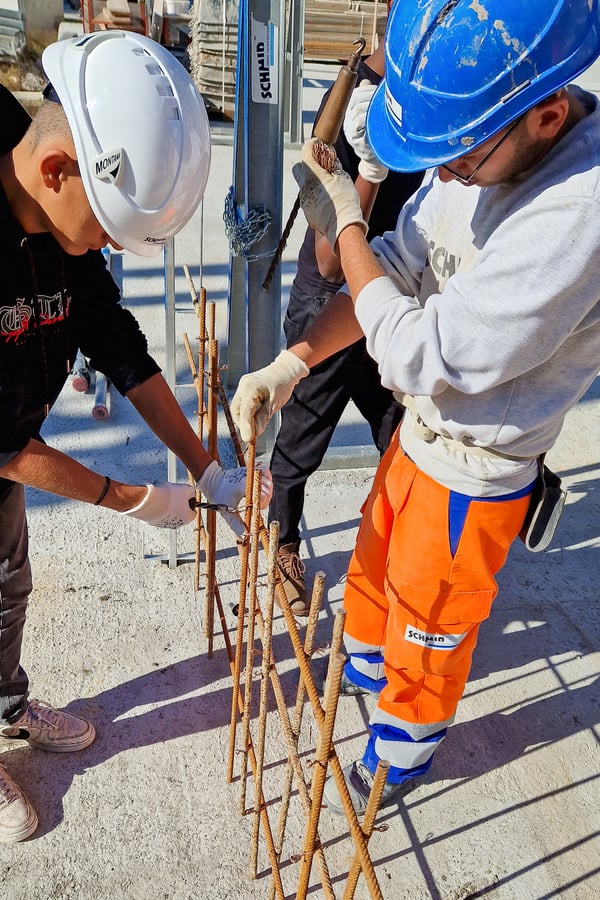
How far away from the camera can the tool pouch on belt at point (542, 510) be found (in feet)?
7.38

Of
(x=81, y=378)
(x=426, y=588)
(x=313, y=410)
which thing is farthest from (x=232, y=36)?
(x=426, y=588)

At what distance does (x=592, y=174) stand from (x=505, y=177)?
0.21 metres

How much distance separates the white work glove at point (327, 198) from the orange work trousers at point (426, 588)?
0.73 metres

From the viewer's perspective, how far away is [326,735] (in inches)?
59.7

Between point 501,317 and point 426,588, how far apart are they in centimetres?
92

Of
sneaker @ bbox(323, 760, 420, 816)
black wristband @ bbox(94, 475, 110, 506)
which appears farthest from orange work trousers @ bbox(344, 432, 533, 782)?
black wristband @ bbox(94, 475, 110, 506)

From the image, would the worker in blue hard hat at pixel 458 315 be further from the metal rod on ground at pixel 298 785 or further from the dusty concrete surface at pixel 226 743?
the metal rod on ground at pixel 298 785

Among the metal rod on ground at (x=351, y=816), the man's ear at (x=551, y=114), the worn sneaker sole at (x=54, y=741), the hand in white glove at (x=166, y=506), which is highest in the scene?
the man's ear at (x=551, y=114)

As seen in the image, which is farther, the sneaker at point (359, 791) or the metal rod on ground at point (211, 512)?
the metal rod on ground at point (211, 512)

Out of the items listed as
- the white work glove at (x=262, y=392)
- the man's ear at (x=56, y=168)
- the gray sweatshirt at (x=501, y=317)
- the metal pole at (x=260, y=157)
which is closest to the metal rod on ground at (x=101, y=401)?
the metal pole at (x=260, y=157)

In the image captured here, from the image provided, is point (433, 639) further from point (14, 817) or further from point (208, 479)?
point (14, 817)

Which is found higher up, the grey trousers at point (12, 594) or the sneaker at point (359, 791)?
the grey trousers at point (12, 594)

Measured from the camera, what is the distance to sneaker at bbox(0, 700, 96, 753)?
273cm

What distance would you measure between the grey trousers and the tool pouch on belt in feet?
5.37
